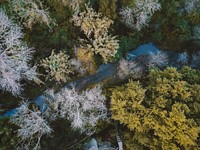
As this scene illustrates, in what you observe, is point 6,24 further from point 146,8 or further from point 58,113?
point 146,8

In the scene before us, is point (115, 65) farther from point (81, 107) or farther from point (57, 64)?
point (81, 107)

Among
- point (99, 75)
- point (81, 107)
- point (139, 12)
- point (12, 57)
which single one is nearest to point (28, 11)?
point (12, 57)

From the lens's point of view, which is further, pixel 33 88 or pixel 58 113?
pixel 33 88

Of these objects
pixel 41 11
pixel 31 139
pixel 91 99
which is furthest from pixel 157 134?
pixel 41 11

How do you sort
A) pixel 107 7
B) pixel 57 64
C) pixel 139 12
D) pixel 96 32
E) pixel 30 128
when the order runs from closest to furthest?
pixel 30 128, pixel 57 64, pixel 96 32, pixel 107 7, pixel 139 12

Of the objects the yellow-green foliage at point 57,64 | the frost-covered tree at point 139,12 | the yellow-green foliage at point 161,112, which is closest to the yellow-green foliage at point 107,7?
the frost-covered tree at point 139,12

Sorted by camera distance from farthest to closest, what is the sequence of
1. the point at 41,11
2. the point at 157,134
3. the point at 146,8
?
1. the point at 146,8
2. the point at 41,11
3. the point at 157,134

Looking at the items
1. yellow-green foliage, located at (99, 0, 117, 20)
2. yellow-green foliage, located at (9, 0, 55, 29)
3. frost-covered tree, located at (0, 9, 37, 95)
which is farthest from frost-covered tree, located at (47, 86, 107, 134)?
yellow-green foliage, located at (99, 0, 117, 20)
